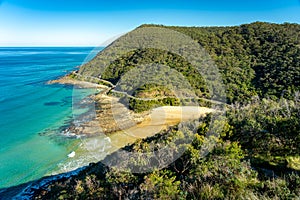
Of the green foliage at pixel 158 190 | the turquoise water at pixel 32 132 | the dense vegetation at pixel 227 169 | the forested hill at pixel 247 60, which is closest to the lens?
the dense vegetation at pixel 227 169

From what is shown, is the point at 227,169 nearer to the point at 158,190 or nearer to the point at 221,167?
the point at 221,167

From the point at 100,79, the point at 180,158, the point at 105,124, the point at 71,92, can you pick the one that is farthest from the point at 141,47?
the point at 180,158

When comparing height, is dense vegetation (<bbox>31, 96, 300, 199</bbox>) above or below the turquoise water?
above

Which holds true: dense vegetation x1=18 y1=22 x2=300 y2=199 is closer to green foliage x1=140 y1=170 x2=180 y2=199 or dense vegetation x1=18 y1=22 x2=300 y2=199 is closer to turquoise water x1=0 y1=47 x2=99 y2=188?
green foliage x1=140 y1=170 x2=180 y2=199

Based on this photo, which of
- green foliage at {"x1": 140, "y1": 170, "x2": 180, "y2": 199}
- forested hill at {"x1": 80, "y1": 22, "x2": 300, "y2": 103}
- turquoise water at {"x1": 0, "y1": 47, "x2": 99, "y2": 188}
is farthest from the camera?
forested hill at {"x1": 80, "y1": 22, "x2": 300, "y2": 103}

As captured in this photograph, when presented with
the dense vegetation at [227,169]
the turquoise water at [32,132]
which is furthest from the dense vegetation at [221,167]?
the turquoise water at [32,132]

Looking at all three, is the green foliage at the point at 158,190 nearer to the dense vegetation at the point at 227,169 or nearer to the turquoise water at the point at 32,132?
the dense vegetation at the point at 227,169

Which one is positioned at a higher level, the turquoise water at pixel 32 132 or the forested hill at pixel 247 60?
the forested hill at pixel 247 60

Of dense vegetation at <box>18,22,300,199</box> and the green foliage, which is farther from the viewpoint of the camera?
the green foliage

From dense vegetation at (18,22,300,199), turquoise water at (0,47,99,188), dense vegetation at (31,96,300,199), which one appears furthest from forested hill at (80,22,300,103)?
dense vegetation at (31,96,300,199)

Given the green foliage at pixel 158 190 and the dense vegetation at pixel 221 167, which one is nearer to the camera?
the dense vegetation at pixel 221 167

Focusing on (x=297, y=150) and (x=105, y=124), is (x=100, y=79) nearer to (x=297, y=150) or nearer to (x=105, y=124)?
(x=105, y=124)
